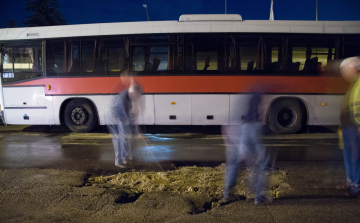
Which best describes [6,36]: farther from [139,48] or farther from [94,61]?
[139,48]

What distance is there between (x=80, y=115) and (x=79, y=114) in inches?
1.9

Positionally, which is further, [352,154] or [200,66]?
[200,66]

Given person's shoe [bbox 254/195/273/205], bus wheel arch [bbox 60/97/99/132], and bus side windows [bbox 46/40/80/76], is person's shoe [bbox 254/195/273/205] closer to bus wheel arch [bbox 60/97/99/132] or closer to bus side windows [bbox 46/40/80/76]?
bus wheel arch [bbox 60/97/99/132]

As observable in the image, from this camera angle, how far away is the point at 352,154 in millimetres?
4375

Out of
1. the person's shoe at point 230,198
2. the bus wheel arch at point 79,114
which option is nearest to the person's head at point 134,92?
the person's shoe at point 230,198

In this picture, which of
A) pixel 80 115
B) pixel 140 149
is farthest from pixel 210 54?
pixel 80 115

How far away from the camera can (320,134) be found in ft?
31.8

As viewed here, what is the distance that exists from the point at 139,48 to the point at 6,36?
4834mm

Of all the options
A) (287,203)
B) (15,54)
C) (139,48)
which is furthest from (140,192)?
(15,54)

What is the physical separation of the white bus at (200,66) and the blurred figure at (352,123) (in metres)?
4.83

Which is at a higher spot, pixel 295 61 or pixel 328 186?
pixel 295 61

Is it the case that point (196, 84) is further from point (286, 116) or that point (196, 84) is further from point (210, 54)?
point (286, 116)

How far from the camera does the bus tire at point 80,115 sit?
392 inches

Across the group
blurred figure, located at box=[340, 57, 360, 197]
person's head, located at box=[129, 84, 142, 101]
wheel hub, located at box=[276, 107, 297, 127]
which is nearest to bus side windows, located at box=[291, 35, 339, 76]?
wheel hub, located at box=[276, 107, 297, 127]
